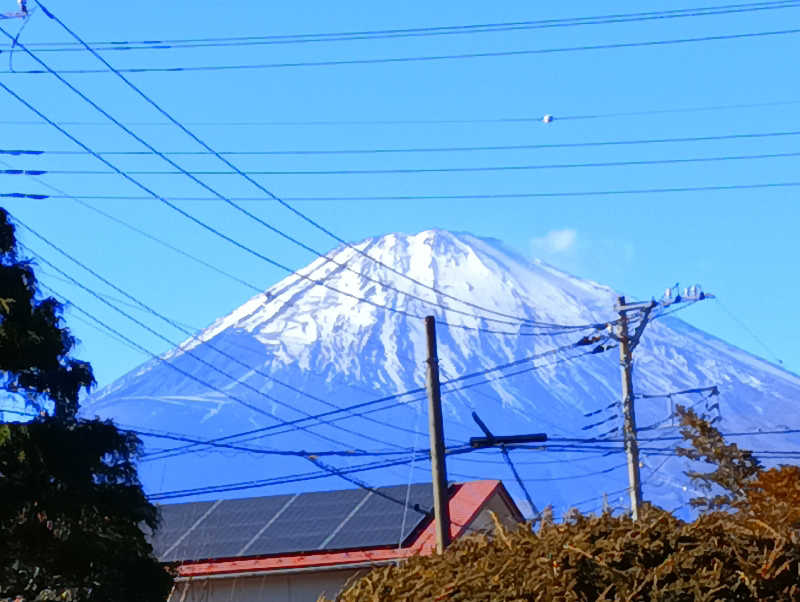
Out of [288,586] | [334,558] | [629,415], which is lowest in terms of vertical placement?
[288,586]

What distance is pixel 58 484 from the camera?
523 inches

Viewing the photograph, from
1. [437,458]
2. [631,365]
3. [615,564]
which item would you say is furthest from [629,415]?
[615,564]

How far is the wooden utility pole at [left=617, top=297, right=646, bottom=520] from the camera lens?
3003 centimetres

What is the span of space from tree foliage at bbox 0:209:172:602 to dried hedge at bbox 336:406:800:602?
25.3 ft

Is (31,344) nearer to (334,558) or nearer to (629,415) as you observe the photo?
(334,558)

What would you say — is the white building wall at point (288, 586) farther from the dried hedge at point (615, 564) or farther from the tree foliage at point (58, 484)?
the dried hedge at point (615, 564)

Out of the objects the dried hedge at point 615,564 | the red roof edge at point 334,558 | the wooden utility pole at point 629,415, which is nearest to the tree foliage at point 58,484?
the dried hedge at point 615,564

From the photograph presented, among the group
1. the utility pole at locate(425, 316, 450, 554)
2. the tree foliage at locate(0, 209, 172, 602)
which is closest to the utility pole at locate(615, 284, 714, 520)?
the utility pole at locate(425, 316, 450, 554)

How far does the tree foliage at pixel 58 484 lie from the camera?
13.0 metres

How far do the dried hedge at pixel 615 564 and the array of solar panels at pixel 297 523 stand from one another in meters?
20.8

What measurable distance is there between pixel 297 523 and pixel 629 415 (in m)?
7.97

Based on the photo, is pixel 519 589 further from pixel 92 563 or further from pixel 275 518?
pixel 275 518

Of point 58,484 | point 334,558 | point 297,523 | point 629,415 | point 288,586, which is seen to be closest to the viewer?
point 58,484

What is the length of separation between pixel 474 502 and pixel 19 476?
18.4m
